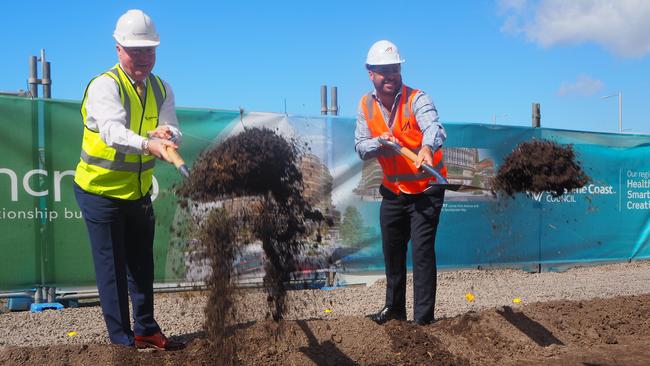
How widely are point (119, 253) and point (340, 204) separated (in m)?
3.89

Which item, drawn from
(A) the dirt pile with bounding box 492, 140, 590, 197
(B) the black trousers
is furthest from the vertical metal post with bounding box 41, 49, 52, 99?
(A) the dirt pile with bounding box 492, 140, 590, 197

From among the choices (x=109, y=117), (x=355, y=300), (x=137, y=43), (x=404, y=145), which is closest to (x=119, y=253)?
(x=109, y=117)

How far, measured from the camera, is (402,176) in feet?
16.1

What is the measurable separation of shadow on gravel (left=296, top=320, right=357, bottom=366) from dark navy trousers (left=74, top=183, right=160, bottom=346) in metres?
1.11

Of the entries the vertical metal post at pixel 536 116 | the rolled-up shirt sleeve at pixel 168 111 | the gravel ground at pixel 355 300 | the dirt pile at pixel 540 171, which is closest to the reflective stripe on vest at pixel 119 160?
the rolled-up shirt sleeve at pixel 168 111

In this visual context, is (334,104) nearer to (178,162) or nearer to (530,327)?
(530,327)

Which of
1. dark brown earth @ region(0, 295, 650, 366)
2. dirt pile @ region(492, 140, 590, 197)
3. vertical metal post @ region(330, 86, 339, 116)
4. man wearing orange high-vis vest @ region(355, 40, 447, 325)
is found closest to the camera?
dark brown earth @ region(0, 295, 650, 366)

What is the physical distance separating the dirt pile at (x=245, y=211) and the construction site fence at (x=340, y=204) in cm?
16

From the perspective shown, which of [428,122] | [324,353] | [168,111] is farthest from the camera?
[428,122]

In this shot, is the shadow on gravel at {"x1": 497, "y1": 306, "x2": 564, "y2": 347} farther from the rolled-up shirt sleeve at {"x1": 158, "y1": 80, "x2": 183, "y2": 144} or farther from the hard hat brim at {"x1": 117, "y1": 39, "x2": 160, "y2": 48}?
the hard hat brim at {"x1": 117, "y1": 39, "x2": 160, "y2": 48}

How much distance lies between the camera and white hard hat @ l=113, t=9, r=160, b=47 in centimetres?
402

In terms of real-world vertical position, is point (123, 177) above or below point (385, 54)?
below

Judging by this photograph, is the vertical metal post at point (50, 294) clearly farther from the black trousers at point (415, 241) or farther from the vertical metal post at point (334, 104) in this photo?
the vertical metal post at point (334, 104)

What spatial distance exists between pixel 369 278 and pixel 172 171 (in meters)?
2.74
